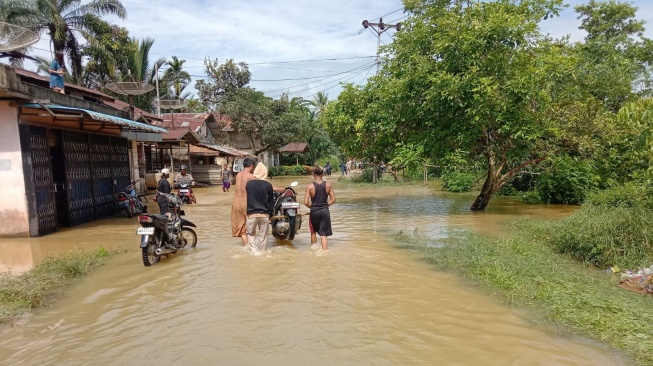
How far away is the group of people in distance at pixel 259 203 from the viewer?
24.2ft

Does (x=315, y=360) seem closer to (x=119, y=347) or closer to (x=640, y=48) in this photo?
(x=119, y=347)

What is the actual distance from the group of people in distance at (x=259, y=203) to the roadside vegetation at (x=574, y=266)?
6.81 ft

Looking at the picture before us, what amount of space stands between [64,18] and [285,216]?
74.5 ft

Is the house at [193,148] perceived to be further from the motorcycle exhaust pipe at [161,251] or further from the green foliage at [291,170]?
the motorcycle exhaust pipe at [161,251]

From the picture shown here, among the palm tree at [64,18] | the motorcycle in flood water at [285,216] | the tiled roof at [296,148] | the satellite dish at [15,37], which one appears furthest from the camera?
the tiled roof at [296,148]

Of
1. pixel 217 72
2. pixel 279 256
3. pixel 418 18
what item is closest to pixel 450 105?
pixel 418 18

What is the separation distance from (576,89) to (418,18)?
5.92 metres

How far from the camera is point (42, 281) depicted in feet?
19.5

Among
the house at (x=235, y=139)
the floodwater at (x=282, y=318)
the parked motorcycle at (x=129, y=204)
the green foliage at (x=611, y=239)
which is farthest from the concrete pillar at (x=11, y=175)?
the house at (x=235, y=139)

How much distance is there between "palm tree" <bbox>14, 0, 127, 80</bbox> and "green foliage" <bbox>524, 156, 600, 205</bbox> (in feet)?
77.2

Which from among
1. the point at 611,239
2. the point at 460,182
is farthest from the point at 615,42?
the point at 611,239

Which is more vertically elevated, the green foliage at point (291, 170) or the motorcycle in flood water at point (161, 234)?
the green foliage at point (291, 170)

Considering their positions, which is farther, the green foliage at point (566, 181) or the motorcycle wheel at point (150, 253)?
the green foliage at point (566, 181)

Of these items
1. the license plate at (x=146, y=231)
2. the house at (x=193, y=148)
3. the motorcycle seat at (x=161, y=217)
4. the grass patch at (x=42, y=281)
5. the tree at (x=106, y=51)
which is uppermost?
the tree at (x=106, y=51)
